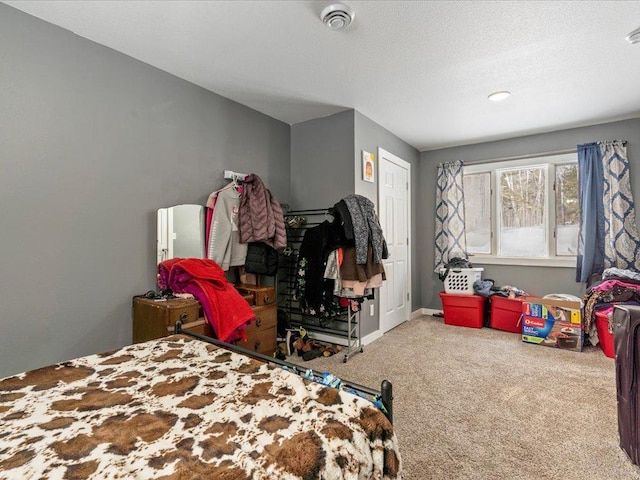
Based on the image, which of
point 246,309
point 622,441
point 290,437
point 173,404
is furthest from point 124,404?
point 622,441

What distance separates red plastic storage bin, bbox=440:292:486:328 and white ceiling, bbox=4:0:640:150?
7.46 ft

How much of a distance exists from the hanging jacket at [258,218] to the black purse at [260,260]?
0.09m

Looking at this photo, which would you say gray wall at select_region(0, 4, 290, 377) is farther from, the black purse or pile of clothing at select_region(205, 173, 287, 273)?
the black purse

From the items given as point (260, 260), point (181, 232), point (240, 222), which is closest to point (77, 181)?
point (181, 232)

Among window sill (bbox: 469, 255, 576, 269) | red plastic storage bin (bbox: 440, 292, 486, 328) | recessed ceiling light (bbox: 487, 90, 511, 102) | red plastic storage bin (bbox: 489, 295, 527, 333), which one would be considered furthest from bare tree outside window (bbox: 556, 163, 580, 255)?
recessed ceiling light (bbox: 487, 90, 511, 102)

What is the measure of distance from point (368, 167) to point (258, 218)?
4.62 feet

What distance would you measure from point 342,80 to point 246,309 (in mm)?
2122

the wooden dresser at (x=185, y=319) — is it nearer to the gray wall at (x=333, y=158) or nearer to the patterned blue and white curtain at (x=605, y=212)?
the gray wall at (x=333, y=158)

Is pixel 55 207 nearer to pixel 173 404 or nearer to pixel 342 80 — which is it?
pixel 173 404

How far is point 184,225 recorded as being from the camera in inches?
107

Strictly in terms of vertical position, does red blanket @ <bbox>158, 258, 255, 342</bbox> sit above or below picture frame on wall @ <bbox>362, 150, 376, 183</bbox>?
below

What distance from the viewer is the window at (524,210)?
13.1 ft

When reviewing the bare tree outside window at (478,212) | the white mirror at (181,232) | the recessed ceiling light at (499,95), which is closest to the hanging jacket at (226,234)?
the white mirror at (181,232)

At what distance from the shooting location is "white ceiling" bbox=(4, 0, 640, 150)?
6.26 ft
